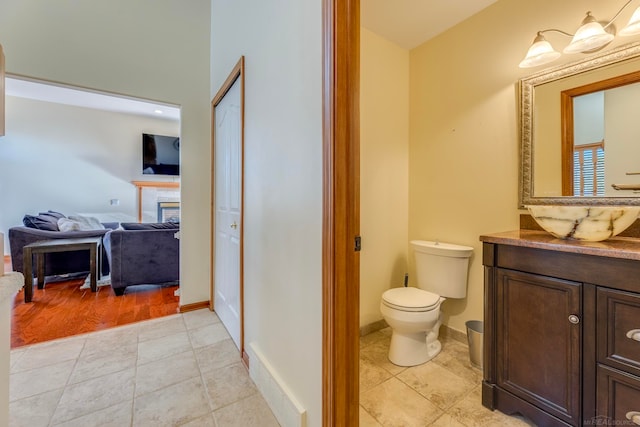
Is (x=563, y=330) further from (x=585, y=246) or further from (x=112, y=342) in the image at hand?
(x=112, y=342)

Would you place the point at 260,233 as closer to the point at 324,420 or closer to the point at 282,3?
the point at 324,420

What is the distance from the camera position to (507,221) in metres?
1.75

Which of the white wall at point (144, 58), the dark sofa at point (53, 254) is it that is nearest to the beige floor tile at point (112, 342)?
the white wall at point (144, 58)

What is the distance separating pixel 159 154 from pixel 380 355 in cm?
601

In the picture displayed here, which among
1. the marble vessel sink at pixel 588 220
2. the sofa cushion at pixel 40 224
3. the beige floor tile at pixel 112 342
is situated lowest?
the beige floor tile at pixel 112 342

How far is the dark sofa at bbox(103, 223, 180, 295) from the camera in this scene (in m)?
2.96

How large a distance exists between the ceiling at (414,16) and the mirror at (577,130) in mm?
692

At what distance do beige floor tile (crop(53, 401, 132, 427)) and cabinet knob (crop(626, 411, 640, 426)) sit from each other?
6.82 ft

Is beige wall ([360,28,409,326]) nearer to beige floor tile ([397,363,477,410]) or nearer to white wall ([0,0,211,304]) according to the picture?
beige floor tile ([397,363,477,410])

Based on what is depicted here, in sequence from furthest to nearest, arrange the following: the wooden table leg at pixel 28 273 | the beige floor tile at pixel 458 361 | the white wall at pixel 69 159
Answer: the white wall at pixel 69 159
the wooden table leg at pixel 28 273
the beige floor tile at pixel 458 361

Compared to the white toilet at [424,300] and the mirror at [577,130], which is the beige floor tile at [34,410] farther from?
the mirror at [577,130]

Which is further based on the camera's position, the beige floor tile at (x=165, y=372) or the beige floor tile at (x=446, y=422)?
the beige floor tile at (x=165, y=372)

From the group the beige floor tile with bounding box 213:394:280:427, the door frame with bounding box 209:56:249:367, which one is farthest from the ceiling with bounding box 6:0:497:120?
the beige floor tile with bounding box 213:394:280:427

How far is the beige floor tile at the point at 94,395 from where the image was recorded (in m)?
1.34
